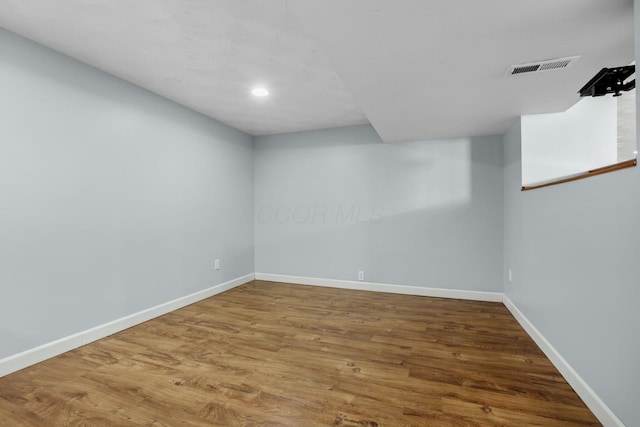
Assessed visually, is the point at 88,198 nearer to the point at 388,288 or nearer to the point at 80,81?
the point at 80,81

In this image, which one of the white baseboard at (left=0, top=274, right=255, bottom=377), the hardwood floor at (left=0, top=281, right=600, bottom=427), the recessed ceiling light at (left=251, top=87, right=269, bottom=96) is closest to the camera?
the hardwood floor at (left=0, top=281, right=600, bottom=427)

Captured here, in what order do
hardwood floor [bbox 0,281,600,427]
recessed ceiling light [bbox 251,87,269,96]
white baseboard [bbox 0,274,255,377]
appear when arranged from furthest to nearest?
1. recessed ceiling light [bbox 251,87,269,96]
2. white baseboard [bbox 0,274,255,377]
3. hardwood floor [bbox 0,281,600,427]

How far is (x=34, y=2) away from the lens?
1.78 m

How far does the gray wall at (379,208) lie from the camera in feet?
12.4

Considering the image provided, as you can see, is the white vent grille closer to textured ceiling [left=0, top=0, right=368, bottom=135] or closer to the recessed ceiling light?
textured ceiling [left=0, top=0, right=368, bottom=135]

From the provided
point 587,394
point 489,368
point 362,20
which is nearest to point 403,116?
point 362,20

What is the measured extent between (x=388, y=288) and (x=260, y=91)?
9.92 feet

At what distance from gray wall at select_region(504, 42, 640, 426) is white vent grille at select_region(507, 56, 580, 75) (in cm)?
56

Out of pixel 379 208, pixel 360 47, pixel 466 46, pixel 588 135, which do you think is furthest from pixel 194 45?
pixel 588 135

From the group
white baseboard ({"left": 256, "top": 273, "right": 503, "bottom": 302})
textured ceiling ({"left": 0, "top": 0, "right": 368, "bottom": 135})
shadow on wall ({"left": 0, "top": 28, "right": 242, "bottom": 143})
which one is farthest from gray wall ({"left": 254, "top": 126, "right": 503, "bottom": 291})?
shadow on wall ({"left": 0, "top": 28, "right": 242, "bottom": 143})

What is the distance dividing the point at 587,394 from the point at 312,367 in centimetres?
165

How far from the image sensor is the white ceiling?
4.73 ft

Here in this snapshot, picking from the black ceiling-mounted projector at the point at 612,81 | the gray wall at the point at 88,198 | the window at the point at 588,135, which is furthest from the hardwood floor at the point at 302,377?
the black ceiling-mounted projector at the point at 612,81

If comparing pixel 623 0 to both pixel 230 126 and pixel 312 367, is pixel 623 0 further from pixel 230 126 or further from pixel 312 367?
pixel 230 126
